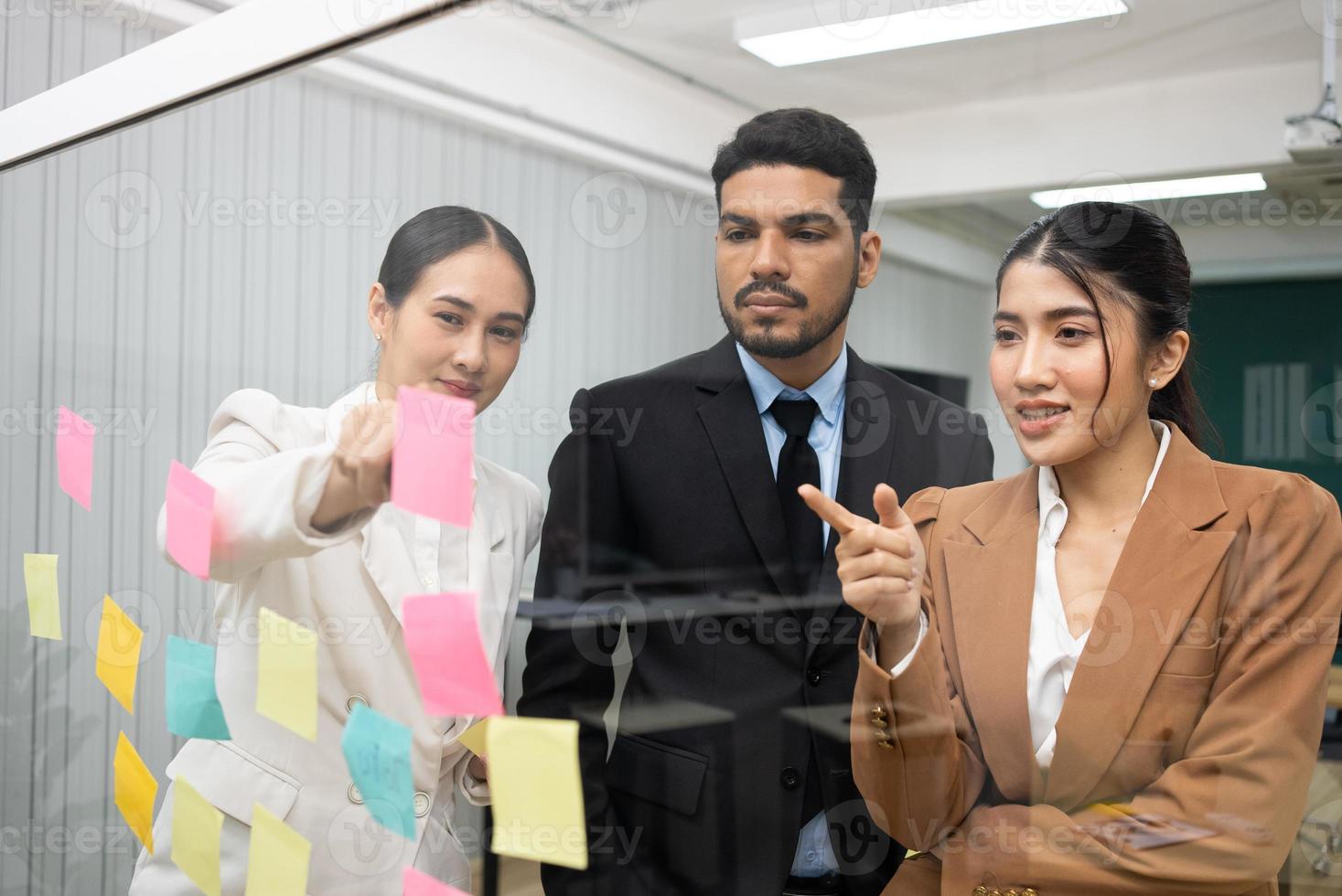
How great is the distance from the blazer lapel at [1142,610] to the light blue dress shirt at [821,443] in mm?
197

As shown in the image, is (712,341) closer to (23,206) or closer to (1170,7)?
(1170,7)

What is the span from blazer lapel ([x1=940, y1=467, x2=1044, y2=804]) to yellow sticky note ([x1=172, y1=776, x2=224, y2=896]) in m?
0.91

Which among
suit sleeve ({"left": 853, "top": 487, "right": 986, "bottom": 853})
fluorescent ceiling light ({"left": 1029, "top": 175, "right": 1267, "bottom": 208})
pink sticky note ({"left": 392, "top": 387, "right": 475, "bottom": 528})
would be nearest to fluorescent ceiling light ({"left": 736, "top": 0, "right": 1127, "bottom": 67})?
fluorescent ceiling light ({"left": 1029, "top": 175, "right": 1267, "bottom": 208})

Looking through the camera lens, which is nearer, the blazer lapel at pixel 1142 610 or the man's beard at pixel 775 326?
the blazer lapel at pixel 1142 610

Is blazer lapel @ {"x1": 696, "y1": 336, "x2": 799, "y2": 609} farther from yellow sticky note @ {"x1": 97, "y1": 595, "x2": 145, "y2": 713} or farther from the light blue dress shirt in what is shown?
yellow sticky note @ {"x1": 97, "y1": 595, "x2": 145, "y2": 713}

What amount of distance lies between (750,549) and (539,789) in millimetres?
287

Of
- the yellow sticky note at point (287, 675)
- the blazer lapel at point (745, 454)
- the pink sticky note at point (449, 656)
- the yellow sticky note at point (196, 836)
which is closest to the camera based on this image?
the blazer lapel at point (745, 454)

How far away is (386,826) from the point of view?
1073 millimetres

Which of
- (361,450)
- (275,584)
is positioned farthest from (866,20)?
(275,584)

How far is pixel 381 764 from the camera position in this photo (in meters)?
1.06

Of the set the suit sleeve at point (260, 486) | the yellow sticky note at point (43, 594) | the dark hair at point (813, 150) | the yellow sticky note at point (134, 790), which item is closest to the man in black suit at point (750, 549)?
the dark hair at point (813, 150)

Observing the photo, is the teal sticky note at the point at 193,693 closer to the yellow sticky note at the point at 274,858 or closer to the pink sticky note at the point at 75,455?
the yellow sticky note at the point at 274,858

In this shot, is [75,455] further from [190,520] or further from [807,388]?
[807,388]

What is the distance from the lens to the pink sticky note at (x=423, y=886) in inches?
40.4
